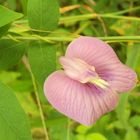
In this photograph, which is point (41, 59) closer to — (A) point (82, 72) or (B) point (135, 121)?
(A) point (82, 72)

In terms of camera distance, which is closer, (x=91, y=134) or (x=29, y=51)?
(x=29, y=51)

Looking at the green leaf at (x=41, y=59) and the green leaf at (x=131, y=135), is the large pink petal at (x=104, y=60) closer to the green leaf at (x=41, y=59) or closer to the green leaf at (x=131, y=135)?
the green leaf at (x=41, y=59)

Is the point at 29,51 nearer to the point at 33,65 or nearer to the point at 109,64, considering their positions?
the point at 33,65

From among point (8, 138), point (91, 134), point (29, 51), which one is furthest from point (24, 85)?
point (8, 138)

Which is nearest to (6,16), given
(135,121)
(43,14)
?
(43,14)

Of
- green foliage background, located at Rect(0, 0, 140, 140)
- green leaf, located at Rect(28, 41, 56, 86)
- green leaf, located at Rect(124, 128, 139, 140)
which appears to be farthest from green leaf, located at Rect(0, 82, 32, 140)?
green leaf, located at Rect(124, 128, 139, 140)
